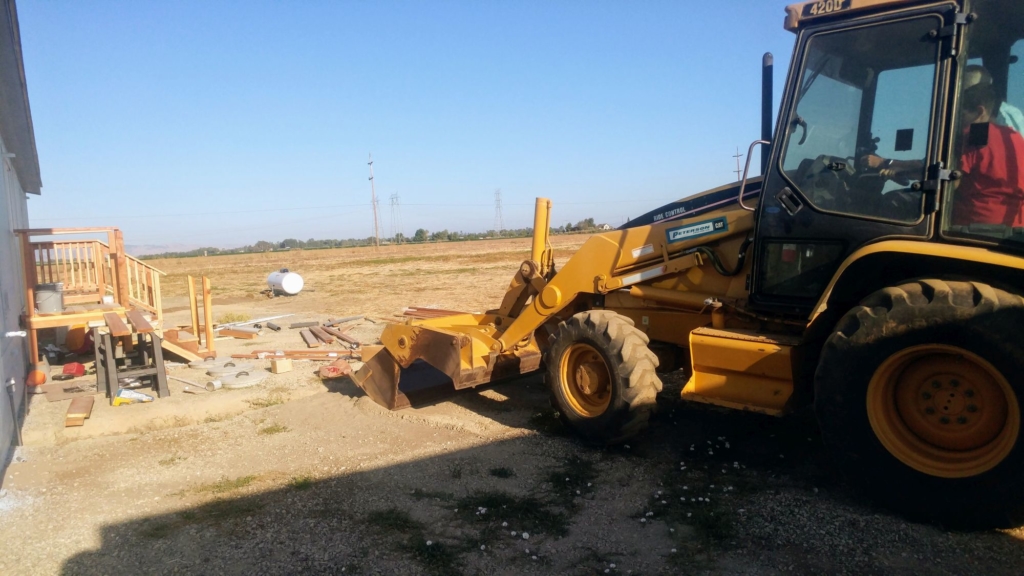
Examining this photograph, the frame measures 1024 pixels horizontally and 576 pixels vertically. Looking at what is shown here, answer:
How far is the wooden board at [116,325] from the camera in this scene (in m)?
8.23

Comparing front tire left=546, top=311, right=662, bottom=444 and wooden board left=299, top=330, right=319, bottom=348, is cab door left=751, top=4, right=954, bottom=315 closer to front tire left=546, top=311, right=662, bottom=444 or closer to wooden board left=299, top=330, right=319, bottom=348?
front tire left=546, top=311, right=662, bottom=444

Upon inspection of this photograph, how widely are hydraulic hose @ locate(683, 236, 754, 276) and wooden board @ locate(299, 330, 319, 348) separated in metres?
7.93

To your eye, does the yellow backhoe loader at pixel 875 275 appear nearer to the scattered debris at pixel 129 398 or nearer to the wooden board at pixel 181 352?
the scattered debris at pixel 129 398

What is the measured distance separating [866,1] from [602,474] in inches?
143

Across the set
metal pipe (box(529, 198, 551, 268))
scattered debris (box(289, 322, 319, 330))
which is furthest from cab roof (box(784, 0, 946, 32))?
scattered debris (box(289, 322, 319, 330))

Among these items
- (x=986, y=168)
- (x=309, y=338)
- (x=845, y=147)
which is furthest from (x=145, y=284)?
(x=986, y=168)

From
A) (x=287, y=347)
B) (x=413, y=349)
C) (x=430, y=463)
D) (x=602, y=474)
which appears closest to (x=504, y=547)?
(x=602, y=474)

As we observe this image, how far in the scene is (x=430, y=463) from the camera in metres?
5.49

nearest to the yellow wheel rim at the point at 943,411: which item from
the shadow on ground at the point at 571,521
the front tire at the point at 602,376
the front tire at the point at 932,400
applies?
the front tire at the point at 932,400

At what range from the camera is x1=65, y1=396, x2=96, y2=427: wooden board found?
6.93 metres

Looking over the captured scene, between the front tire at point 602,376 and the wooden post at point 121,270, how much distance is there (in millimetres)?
6857

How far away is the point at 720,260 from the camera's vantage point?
17.8 ft

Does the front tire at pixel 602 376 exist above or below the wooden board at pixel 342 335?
above

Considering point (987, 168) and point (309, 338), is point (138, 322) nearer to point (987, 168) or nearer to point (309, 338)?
point (309, 338)
